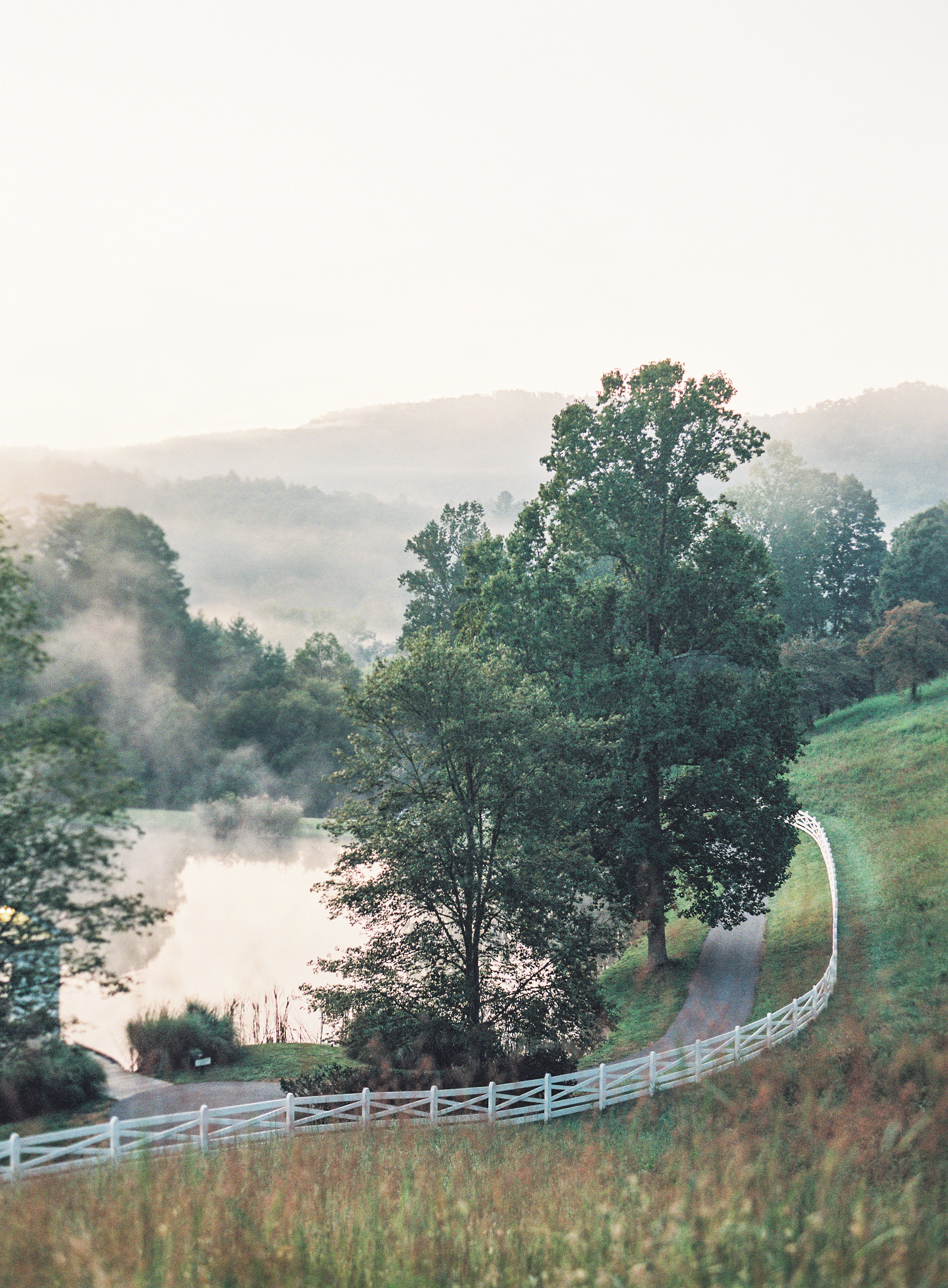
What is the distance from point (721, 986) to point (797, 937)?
4207 millimetres

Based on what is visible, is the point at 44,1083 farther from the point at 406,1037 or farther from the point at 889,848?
the point at 889,848

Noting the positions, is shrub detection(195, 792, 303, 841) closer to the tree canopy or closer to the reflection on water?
the reflection on water

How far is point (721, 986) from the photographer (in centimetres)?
2358

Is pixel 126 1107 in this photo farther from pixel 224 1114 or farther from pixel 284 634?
pixel 284 634

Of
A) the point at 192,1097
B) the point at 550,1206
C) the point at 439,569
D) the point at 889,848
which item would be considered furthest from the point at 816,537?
the point at 550,1206

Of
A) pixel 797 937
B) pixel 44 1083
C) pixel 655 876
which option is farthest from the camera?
pixel 797 937

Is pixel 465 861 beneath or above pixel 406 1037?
above

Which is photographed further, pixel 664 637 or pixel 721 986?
pixel 664 637

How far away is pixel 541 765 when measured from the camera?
1809 centimetres

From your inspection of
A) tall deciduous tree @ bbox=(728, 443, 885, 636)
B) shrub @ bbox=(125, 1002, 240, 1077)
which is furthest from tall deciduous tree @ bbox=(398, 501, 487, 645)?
shrub @ bbox=(125, 1002, 240, 1077)

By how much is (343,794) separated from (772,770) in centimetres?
1234

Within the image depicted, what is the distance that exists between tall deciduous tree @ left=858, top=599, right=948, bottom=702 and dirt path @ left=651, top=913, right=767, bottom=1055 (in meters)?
24.2

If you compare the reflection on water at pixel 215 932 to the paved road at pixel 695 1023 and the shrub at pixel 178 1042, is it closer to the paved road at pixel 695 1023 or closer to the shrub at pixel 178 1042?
the shrub at pixel 178 1042

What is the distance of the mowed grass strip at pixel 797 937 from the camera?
22094 millimetres
